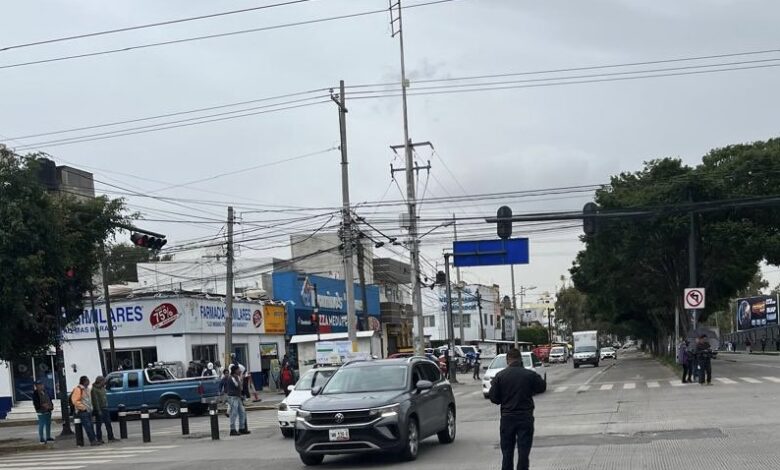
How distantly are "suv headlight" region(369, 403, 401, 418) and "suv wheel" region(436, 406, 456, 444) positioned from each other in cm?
264

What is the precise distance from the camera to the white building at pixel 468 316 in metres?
113

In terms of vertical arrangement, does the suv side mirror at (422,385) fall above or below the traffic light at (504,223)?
below

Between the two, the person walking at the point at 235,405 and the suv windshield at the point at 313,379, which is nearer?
the suv windshield at the point at 313,379

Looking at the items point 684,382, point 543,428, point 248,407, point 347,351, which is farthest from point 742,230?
point 543,428

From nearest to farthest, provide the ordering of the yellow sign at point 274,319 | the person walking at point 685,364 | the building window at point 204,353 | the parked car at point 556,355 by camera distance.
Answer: the person walking at point 685,364
the building window at point 204,353
the yellow sign at point 274,319
the parked car at point 556,355

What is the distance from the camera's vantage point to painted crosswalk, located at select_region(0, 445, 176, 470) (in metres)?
18.0

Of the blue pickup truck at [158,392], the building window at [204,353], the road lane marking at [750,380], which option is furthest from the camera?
the building window at [204,353]

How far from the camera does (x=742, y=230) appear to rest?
41500 mm

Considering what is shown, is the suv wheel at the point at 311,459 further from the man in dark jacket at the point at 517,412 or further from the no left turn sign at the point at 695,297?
the no left turn sign at the point at 695,297

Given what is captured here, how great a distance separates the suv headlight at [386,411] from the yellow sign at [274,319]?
135ft

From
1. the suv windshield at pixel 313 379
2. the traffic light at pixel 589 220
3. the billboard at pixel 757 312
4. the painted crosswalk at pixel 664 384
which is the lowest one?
the billboard at pixel 757 312

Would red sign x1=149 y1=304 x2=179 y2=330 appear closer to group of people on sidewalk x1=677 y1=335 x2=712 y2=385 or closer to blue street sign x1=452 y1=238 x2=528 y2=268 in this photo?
blue street sign x1=452 y1=238 x2=528 y2=268

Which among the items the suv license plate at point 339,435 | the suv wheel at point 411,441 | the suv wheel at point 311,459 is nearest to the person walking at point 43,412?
the suv wheel at point 311,459

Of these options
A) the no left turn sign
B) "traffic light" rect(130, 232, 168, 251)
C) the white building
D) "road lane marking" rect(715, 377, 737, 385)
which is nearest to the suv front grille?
"traffic light" rect(130, 232, 168, 251)
